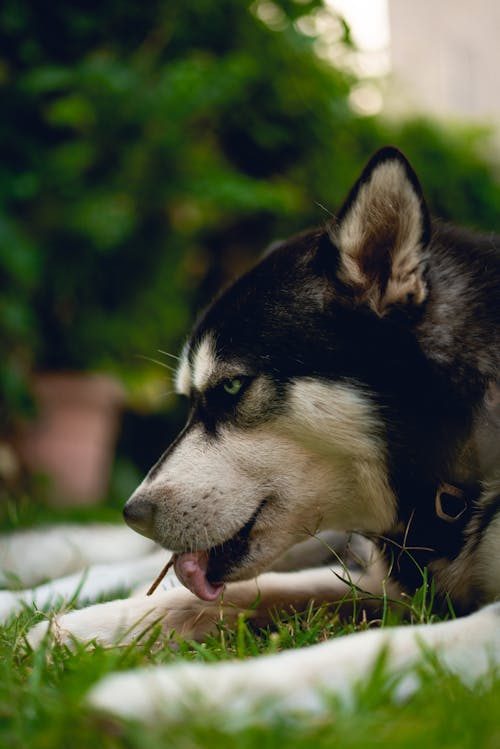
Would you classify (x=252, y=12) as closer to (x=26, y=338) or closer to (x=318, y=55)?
(x=318, y=55)

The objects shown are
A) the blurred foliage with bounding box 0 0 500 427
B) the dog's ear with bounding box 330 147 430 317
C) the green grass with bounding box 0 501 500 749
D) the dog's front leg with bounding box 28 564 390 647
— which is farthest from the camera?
the blurred foliage with bounding box 0 0 500 427

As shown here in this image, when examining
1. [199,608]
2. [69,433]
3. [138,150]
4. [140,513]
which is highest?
[138,150]

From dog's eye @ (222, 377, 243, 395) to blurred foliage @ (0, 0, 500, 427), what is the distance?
235cm

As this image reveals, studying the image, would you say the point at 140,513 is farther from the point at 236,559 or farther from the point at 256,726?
the point at 256,726

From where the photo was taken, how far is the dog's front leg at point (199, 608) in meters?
1.76

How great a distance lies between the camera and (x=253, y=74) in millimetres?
4734

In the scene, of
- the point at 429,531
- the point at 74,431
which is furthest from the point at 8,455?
the point at 429,531

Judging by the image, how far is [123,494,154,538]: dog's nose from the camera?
6.43ft

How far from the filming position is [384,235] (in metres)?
1.96

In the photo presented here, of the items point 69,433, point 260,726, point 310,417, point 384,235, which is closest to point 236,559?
point 310,417

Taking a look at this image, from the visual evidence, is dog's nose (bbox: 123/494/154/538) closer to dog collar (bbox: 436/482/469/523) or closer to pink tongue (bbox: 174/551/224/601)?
pink tongue (bbox: 174/551/224/601)

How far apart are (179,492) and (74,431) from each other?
357 centimetres

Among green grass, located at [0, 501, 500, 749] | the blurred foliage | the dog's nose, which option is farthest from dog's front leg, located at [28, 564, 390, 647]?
the blurred foliage

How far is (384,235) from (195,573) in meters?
1.00
